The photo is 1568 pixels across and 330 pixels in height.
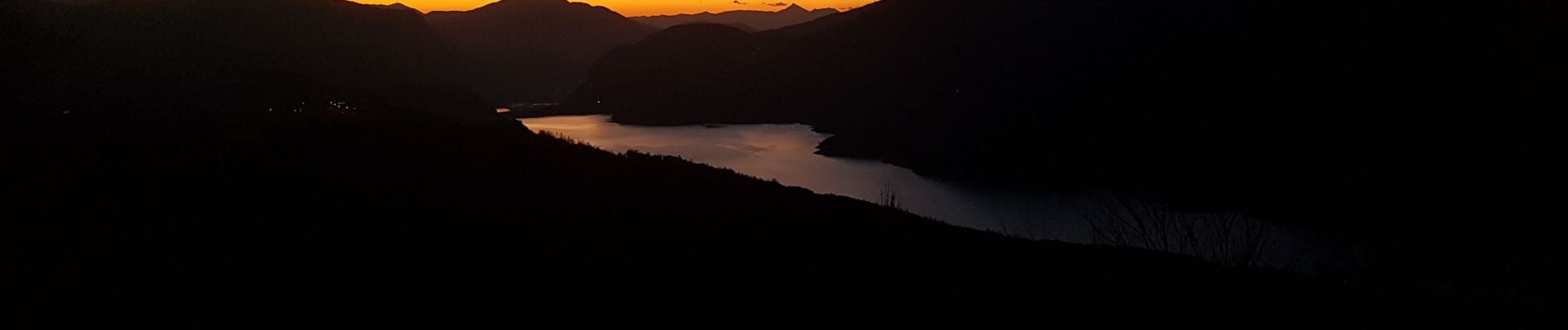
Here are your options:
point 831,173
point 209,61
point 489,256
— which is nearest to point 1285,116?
point 831,173

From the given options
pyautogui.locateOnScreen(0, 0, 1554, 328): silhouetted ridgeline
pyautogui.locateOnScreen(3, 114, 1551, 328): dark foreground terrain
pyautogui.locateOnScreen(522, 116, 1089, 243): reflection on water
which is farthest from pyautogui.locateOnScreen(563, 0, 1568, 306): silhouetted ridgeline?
pyautogui.locateOnScreen(3, 114, 1551, 328): dark foreground terrain

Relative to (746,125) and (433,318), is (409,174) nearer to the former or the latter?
(433,318)

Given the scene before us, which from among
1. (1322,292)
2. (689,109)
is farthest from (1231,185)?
(689,109)

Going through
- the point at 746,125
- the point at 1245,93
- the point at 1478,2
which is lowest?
the point at 746,125

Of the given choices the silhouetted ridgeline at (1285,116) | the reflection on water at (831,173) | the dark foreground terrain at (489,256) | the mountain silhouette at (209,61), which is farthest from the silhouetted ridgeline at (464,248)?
the silhouetted ridgeline at (1285,116)

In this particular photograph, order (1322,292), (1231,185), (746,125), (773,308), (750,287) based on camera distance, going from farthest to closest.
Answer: (746,125) → (1231,185) → (1322,292) → (750,287) → (773,308)
